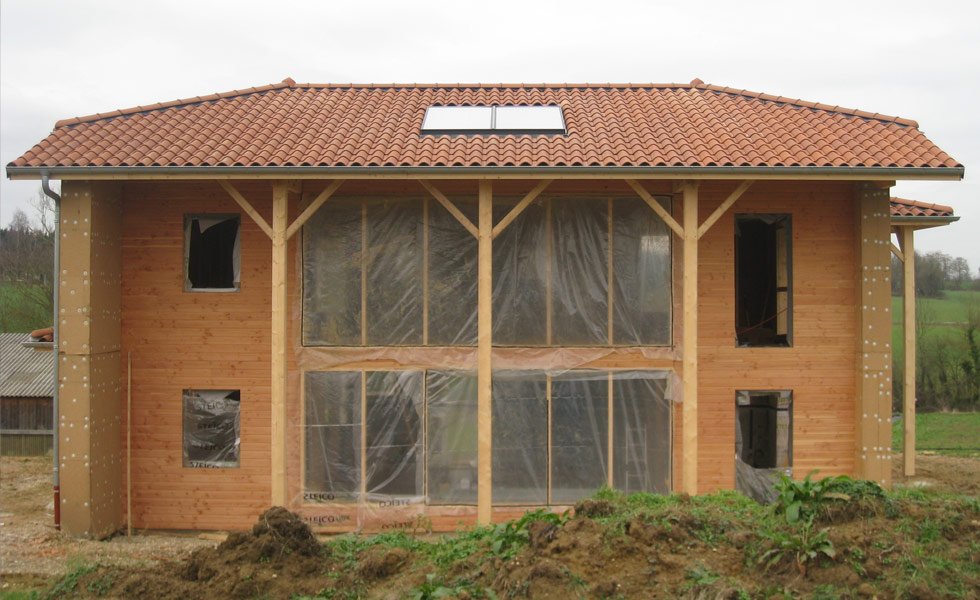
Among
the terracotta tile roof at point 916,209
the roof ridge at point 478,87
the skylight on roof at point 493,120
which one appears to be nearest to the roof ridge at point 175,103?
the roof ridge at point 478,87

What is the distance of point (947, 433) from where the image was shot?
902 inches

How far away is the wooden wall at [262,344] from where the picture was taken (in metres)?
11.7

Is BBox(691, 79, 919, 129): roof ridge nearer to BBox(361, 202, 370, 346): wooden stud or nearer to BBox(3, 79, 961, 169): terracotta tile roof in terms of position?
BBox(3, 79, 961, 169): terracotta tile roof

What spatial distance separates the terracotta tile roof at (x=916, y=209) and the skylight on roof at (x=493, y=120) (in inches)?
243

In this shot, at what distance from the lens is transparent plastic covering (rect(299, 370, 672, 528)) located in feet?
38.4

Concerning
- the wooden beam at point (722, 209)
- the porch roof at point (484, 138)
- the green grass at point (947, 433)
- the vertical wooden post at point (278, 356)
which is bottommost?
the green grass at point (947, 433)

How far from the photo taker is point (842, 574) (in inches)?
245

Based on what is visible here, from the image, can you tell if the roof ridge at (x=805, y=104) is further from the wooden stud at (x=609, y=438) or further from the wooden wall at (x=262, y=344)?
the wooden stud at (x=609, y=438)

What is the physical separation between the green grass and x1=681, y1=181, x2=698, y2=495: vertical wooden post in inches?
478

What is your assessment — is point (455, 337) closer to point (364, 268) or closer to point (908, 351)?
point (364, 268)

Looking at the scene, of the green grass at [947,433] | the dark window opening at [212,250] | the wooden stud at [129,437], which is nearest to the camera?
the wooden stud at [129,437]

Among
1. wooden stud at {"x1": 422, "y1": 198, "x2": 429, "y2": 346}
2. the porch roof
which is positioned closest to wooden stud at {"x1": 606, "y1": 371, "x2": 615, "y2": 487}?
wooden stud at {"x1": 422, "y1": 198, "x2": 429, "y2": 346}

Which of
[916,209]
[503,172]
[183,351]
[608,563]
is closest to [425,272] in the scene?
[503,172]

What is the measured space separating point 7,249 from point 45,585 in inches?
1215
